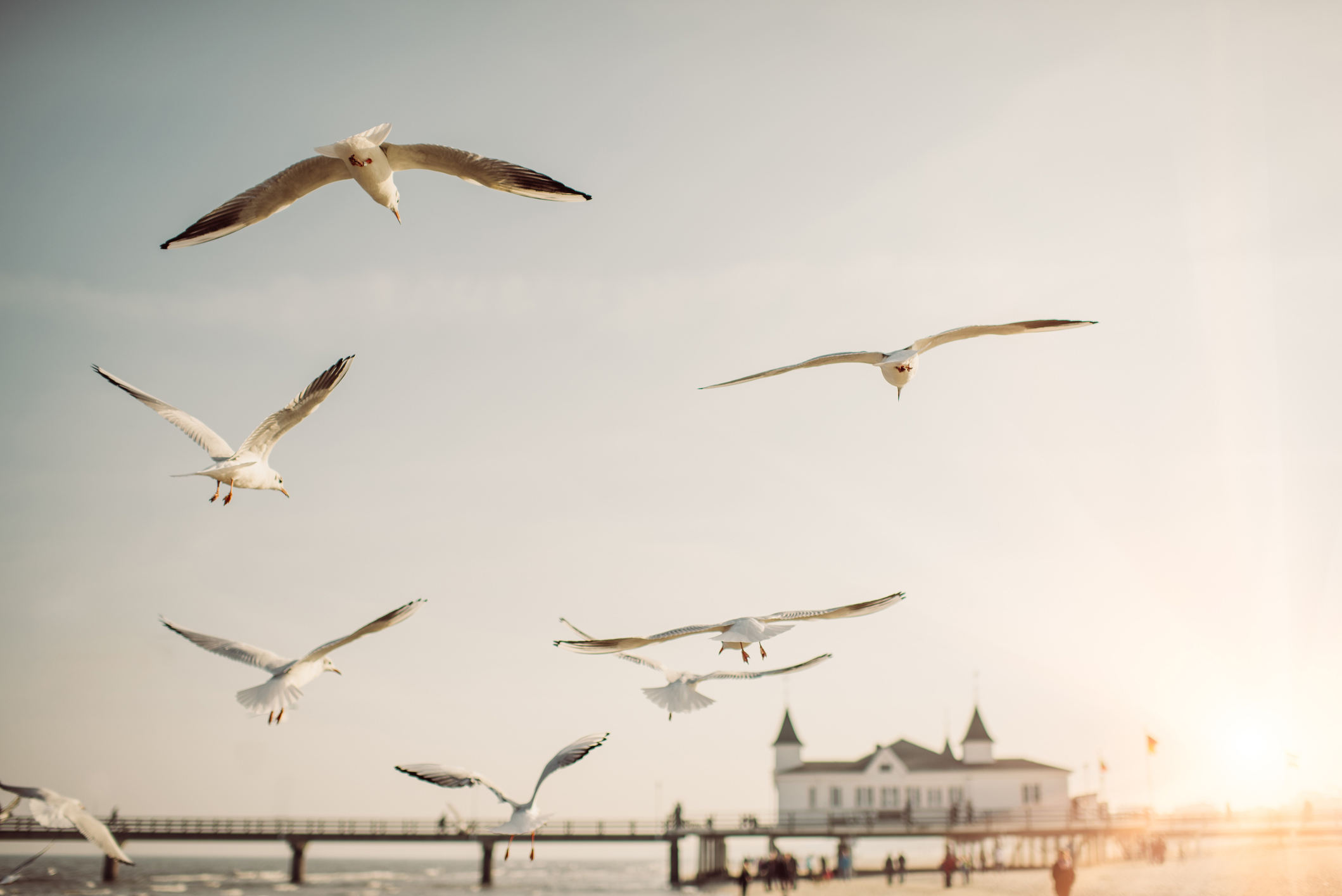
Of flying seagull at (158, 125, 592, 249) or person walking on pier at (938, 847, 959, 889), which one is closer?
flying seagull at (158, 125, 592, 249)

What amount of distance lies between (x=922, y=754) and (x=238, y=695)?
62.0 meters

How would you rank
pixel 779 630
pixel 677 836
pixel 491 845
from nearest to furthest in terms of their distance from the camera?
pixel 779 630 → pixel 677 836 → pixel 491 845

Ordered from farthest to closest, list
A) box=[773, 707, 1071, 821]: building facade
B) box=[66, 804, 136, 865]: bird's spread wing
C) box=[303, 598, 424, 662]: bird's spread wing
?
box=[773, 707, 1071, 821]: building facade
box=[66, 804, 136, 865]: bird's spread wing
box=[303, 598, 424, 662]: bird's spread wing

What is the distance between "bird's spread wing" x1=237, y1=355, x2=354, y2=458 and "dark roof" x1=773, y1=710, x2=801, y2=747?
59260 mm

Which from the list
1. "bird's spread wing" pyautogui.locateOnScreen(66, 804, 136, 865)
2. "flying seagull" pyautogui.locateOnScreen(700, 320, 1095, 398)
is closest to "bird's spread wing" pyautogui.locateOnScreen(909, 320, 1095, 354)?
"flying seagull" pyautogui.locateOnScreen(700, 320, 1095, 398)

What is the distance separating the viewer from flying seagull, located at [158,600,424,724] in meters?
9.18

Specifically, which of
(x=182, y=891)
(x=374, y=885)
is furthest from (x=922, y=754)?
(x=182, y=891)

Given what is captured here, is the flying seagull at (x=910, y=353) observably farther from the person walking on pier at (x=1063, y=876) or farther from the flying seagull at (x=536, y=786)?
the person walking on pier at (x=1063, y=876)

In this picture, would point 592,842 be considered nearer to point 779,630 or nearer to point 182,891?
point 182,891

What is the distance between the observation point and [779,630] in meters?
11.0

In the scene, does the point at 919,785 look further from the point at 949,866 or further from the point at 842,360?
the point at 842,360

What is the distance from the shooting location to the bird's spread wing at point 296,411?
10992mm

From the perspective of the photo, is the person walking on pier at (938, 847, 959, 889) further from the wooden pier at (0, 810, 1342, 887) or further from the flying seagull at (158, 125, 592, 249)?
the flying seagull at (158, 125, 592, 249)

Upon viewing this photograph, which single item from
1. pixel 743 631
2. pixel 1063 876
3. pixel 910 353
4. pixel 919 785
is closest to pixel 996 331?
pixel 910 353
